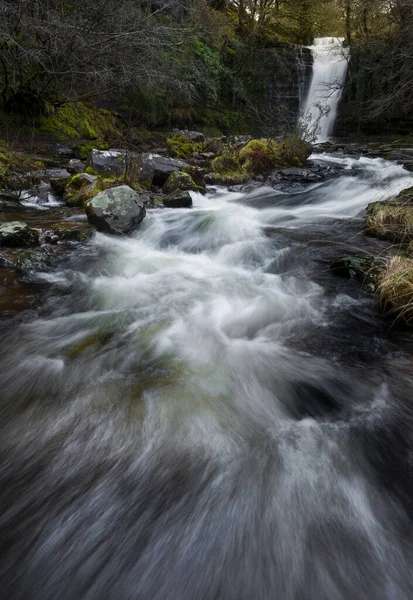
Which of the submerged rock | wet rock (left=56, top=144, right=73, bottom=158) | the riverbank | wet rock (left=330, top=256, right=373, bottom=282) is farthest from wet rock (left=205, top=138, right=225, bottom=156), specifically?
wet rock (left=330, top=256, right=373, bottom=282)

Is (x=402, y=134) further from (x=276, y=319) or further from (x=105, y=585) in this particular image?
(x=105, y=585)

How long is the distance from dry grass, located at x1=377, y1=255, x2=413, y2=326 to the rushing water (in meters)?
0.18

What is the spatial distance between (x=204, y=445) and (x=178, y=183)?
23.8 feet

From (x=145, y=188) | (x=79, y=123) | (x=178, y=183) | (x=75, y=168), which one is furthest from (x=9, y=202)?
(x=79, y=123)

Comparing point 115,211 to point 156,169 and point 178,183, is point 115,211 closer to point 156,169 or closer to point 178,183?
point 178,183

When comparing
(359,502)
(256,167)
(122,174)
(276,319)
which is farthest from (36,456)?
(256,167)

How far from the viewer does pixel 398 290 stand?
136 inches

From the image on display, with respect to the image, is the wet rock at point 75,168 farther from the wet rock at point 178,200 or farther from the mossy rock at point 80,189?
the wet rock at point 178,200

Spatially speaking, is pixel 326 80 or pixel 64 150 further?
pixel 326 80

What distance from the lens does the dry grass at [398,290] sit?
333 centimetres

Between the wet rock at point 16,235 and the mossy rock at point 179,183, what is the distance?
13.3 ft

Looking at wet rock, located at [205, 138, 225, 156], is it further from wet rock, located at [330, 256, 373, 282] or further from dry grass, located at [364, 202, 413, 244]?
wet rock, located at [330, 256, 373, 282]

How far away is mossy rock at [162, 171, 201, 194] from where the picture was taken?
27.7 feet

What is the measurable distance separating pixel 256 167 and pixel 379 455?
9589 millimetres
